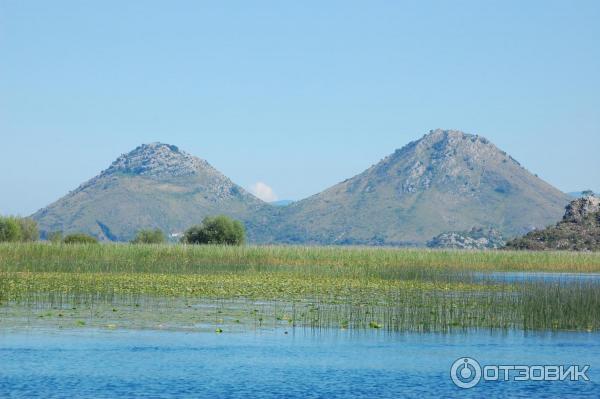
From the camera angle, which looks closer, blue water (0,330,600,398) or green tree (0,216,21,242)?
blue water (0,330,600,398)

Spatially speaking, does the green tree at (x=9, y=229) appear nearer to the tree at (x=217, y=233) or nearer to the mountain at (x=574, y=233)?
the tree at (x=217, y=233)

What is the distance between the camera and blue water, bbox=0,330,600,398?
18.7m

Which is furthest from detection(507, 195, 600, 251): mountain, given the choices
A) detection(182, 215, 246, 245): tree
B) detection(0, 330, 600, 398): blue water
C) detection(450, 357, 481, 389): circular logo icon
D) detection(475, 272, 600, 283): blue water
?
detection(450, 357, 481, 389): circular logo icon

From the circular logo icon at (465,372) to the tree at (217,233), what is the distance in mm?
67477

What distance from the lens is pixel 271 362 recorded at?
21.6m

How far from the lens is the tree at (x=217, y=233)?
89938 mm

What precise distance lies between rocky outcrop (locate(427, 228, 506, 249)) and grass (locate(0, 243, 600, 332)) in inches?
4953

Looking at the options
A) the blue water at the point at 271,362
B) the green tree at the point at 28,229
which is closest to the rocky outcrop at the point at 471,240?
the green tree at the point at 28,229

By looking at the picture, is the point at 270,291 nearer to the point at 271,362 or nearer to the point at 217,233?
the point at 271,362

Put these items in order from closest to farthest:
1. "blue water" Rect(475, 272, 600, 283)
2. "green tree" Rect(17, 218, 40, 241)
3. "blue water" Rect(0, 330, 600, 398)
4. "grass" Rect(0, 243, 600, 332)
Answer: "blue water" Rect(0, 330, 600, 398)
"grass" Rect(0, 243, 600, 332)
"blue water" Rect(475, 272, 600, 283)
"green tree" Rect(17, 218, 40, 241)

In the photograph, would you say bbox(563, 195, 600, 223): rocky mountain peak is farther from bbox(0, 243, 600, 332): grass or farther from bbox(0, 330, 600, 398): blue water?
bbox(0, 330, 600, 398): blue water

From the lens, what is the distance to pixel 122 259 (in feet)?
172

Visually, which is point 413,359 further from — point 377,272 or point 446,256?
point 446,256

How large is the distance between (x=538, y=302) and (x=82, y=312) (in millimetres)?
13801
